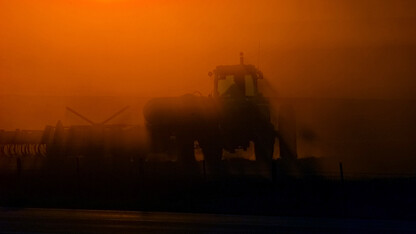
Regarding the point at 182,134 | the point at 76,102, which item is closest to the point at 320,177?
the point at 182,134

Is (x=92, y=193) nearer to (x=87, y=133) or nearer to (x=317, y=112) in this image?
(x=87, y=133)

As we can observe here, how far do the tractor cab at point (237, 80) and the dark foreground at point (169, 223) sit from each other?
8.55 metres

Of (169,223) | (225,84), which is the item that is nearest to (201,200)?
(169,223)

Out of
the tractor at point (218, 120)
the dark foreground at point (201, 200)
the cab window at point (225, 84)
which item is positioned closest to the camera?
the dark foreground at point (201, 200)

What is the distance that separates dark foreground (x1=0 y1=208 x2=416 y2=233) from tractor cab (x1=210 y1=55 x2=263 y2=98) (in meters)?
8.55

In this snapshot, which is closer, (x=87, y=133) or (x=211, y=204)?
(x=211, y=204)

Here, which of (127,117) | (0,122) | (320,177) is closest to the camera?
(320,177)

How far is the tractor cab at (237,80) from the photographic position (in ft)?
67.4

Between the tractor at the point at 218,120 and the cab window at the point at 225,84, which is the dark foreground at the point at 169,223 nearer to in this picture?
the tractor at the point at 218,120

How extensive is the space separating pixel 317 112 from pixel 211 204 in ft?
63.6

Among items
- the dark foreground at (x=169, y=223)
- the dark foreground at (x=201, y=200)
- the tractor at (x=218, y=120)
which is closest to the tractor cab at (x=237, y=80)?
the tractor at (x=218, y=120)

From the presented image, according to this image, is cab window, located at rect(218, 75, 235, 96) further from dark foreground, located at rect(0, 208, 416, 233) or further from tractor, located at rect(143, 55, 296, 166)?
dark foreground, located at rect(0, 208, 416, 233)

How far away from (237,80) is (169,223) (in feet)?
33.1

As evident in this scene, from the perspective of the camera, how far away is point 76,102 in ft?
116
